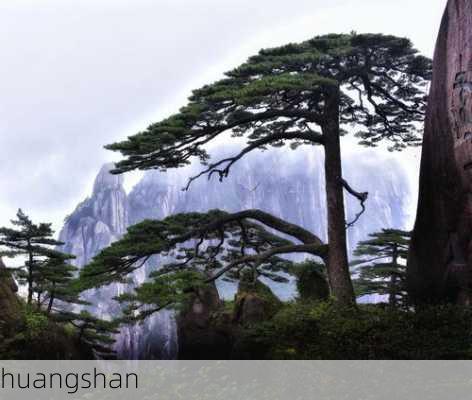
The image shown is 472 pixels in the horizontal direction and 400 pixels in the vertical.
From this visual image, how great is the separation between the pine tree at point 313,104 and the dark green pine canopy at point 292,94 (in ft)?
0.07

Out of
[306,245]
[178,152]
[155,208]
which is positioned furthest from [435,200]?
[155,208]

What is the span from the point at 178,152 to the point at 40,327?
5.24 metres

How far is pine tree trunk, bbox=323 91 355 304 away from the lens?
11.3 m

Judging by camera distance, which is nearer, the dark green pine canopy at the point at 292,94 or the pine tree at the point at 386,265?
the dark green pine canopy at the point at 292,94

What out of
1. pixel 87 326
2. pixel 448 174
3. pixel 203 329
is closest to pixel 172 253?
pixel 203 329

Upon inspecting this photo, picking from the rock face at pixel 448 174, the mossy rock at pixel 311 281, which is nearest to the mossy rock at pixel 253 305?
the mossy rock at pixel 311 281

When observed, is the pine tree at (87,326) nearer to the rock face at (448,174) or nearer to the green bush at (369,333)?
the green bush at (369,333)

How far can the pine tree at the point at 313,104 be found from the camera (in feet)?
32.9

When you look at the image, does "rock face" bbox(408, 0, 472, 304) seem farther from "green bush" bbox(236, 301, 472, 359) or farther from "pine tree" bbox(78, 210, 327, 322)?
"pine tree" bbox(78, 210, 327, 322)

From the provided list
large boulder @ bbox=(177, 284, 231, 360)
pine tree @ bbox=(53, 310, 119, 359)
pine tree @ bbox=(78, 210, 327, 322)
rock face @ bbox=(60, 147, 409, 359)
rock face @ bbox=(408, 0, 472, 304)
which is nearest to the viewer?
rock face @ bbox=(408, 0, 472, 304)

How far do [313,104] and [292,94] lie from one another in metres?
1.03

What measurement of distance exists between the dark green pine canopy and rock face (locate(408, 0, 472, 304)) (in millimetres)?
2140

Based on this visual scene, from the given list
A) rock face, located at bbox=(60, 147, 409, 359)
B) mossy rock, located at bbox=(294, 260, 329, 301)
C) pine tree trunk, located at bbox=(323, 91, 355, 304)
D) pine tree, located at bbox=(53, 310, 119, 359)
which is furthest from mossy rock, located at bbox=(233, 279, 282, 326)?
rock face, located at bbox=(60, 147, 409, 359)
